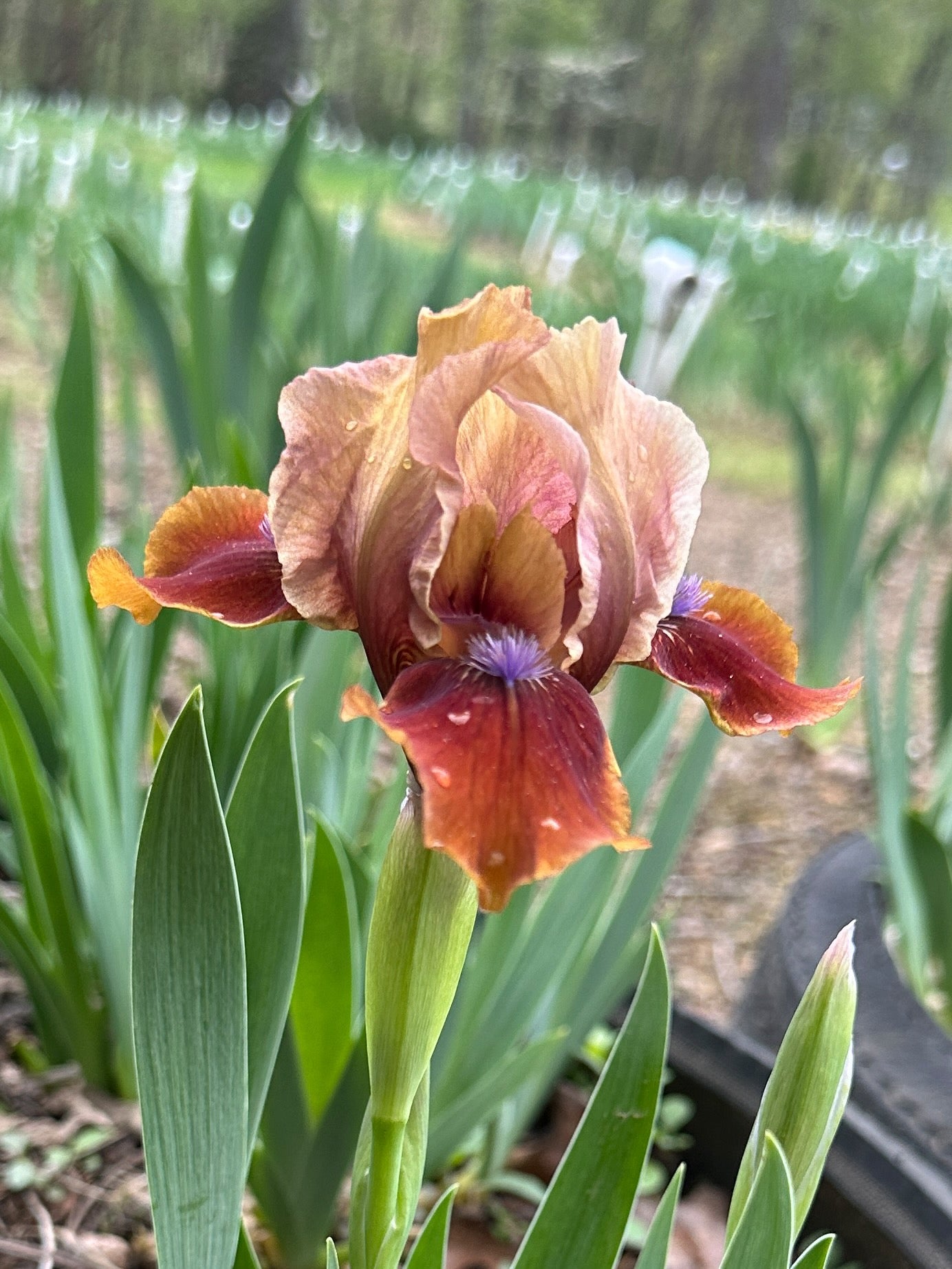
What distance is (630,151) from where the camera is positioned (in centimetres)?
2652

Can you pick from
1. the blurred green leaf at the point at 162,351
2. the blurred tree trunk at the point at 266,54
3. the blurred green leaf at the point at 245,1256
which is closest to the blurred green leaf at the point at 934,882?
the blurred green leaf at the point at 245,1256

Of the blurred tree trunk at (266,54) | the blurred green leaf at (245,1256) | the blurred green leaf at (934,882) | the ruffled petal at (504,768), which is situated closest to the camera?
the ruffled petal at (504,768)

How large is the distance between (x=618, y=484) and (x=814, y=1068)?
0.23 meters

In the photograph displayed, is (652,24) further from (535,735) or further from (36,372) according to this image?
(535,735)

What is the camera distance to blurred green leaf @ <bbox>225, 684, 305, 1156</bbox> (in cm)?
50

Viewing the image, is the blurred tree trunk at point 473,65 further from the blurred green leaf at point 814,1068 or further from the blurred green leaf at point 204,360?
the blurred green leaf at point 814,1068

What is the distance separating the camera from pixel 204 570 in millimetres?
438

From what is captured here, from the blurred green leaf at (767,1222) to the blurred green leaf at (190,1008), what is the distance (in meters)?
0.19

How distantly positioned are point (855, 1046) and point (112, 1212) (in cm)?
63

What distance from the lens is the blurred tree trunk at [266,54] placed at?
41.5 feet

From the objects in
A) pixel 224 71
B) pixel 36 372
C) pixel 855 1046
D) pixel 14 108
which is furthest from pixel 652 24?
pixel 855 1046

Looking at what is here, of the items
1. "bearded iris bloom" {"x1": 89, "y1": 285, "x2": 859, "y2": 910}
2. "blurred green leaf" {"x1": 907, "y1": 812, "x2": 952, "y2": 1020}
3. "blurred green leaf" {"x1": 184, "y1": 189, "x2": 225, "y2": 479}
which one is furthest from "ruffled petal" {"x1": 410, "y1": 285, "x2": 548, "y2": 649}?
"blurred green leaf" {"x1": 184, "y1": 189, "x2": 225, "y2": 479}

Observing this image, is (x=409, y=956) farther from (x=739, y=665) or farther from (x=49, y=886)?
(x=49, y=886)

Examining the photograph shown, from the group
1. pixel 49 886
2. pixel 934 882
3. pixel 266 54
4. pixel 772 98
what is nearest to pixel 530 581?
pixel 49 886
